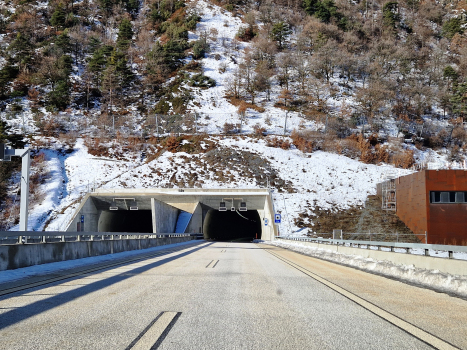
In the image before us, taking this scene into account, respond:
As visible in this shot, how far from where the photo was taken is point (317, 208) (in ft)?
193

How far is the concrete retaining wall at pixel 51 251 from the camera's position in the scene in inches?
453

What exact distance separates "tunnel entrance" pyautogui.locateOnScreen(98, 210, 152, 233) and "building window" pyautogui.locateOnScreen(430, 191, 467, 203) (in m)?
42.6

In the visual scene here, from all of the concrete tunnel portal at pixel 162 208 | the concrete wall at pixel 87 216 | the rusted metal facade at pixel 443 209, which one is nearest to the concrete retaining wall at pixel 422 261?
the rusted metal facade at pixel 443 209

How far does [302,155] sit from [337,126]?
1561 cm

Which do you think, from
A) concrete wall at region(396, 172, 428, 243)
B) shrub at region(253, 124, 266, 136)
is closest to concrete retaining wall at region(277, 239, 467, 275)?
concrete wall at region(396, 172, 428, 243)

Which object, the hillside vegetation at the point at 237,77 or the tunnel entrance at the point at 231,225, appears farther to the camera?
the hillside vegetation at the point at 237,77

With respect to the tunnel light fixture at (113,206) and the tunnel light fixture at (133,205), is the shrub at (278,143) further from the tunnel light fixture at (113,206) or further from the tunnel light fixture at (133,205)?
the tunnel light fixture at (113,206)

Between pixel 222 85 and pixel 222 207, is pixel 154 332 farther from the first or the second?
pixel 222 85

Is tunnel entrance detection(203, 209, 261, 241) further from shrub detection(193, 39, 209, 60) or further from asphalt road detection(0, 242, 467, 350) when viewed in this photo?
asphalt road detection(0, 242, 467, 350)

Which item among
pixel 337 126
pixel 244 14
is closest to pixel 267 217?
pixel 337 126

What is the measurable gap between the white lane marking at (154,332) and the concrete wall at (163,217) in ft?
140

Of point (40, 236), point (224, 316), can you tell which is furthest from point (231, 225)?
point (224, 316)

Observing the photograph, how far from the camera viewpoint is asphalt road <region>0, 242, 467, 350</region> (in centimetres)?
495

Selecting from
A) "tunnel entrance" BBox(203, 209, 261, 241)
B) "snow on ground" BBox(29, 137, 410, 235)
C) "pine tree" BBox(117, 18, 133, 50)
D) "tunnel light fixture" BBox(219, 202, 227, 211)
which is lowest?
"tunnel entrance" BBox(203, 209, 261, 241)
